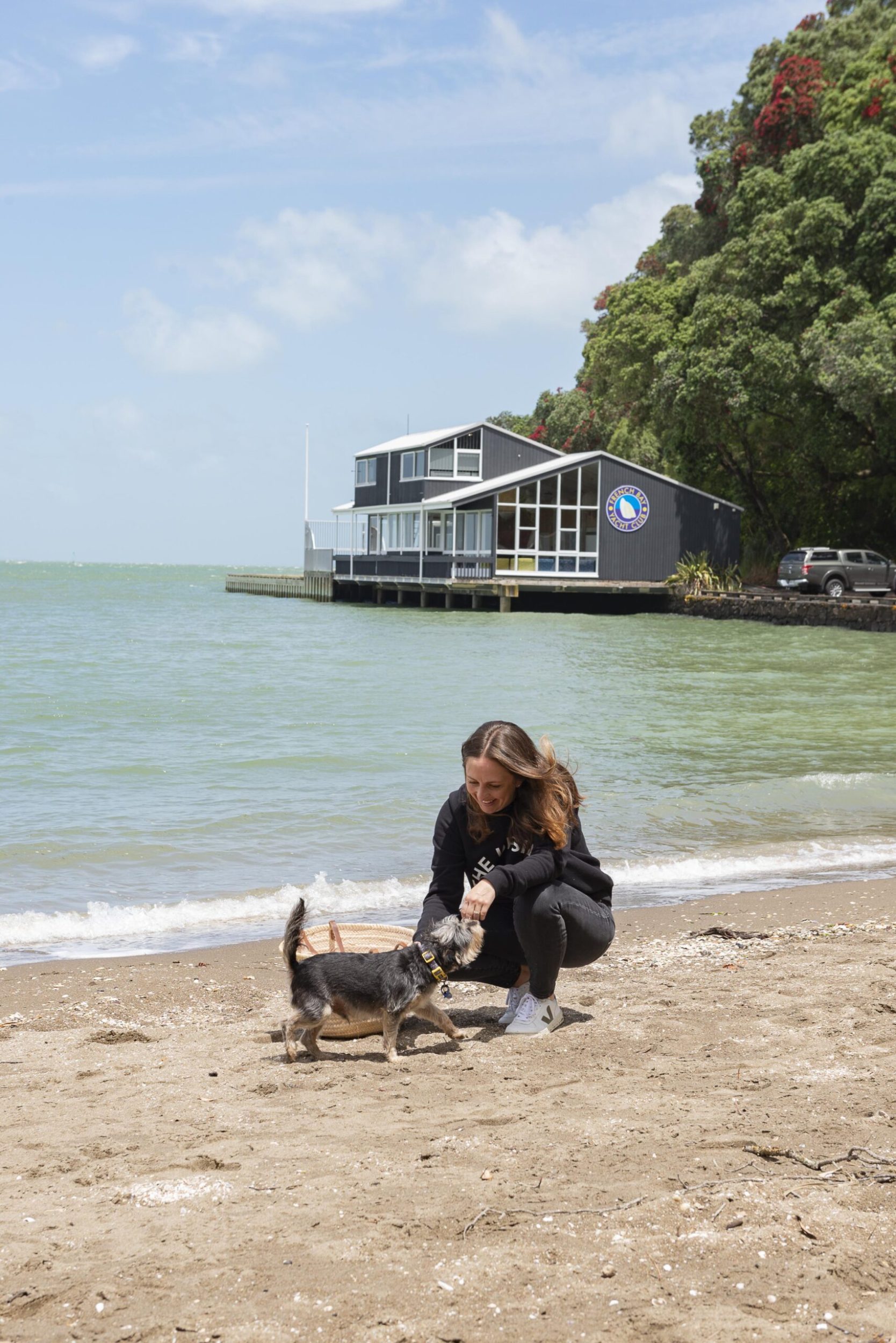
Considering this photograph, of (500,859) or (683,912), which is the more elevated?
(500,859)

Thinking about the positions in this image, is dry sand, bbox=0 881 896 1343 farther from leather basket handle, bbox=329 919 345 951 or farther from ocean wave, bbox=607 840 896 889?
ocean wave, bbox=607 840 896 889

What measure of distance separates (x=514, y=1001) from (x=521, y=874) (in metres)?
0.69

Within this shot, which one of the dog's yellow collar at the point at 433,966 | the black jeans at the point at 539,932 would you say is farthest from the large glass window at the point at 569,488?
the dog's yellow collar at the point at 433,966

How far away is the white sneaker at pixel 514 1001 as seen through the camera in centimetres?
507

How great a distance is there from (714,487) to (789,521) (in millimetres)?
3429

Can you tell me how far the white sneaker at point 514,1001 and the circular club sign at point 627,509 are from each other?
4220 cm

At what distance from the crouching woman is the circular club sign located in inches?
1661

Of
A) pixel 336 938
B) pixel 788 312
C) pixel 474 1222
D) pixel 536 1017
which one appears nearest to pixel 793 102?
pixel 788 312

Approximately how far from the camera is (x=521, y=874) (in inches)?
186

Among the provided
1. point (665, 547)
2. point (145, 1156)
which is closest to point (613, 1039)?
point (145, 1156)

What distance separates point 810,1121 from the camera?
3.68m

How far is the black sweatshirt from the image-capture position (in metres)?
4.79

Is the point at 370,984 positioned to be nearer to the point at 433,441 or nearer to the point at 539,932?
the point at 539,932

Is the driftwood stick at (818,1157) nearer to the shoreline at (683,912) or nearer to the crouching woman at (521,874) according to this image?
the crouching woman at (521,874)
